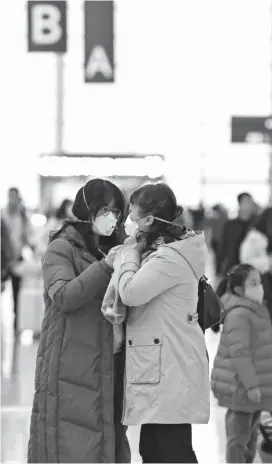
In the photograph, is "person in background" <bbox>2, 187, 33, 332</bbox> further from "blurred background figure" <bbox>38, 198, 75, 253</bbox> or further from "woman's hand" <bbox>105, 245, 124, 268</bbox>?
"woman's hand" <bbox>105, 245, 124, 268</bbox>

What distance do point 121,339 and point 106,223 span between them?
1.55 ft

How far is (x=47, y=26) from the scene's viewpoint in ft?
40.3

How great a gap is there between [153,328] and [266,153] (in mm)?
43607

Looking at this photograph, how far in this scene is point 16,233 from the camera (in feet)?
37.3

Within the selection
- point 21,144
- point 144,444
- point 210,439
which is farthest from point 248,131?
point 144,444

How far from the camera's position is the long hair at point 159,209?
3898 mm

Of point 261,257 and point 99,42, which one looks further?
point 99,42

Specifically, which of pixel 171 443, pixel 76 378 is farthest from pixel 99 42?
pixel 171 443

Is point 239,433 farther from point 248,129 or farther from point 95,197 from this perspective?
point 248,129

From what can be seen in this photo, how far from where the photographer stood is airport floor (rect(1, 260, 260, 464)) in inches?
219

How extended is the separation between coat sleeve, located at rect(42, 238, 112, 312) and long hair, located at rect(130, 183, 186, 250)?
24 centimetres

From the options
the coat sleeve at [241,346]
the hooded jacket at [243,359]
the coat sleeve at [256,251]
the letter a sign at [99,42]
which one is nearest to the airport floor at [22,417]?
the hooded jacket at [243,359]

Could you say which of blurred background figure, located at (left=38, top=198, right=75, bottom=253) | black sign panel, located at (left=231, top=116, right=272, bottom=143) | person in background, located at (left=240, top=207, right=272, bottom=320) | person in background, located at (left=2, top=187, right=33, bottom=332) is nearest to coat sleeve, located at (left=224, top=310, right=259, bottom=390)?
person in background, located at (left=240, top=207, right=272, bottom=320)

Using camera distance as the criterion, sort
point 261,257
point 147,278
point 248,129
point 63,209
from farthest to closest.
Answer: point 248,129 → point 63,209 → point 261,257 → point 147,278
